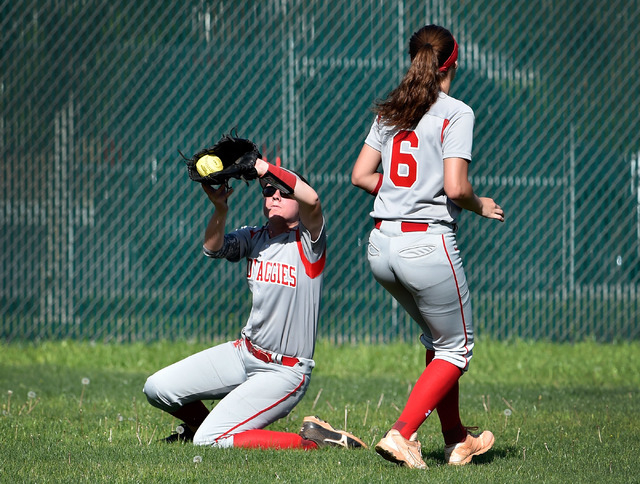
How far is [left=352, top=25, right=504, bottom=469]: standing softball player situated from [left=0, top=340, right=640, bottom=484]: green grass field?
433 mm

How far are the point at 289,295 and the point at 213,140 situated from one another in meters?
3.96

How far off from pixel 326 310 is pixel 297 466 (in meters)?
4.22

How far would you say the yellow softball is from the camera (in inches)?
159

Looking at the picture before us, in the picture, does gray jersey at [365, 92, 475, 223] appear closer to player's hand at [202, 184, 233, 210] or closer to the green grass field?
player's hand at [202, 184, 233, 210]

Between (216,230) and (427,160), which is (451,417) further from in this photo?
(216,230)

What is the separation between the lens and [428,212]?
3.60 m

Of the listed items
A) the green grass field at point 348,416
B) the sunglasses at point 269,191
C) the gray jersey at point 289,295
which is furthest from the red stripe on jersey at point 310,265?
the green grass field at point 348,416

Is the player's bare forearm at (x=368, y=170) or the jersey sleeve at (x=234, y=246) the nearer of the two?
the player's bare forearm at (x=368, y=170)

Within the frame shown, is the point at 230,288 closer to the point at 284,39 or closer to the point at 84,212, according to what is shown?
the point at 84,212

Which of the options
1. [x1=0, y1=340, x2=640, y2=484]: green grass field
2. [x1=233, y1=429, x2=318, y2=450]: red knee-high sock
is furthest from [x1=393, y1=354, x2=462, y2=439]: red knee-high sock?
[x1=233, y1=429, x2=318, y2=450]: red knee-high sock

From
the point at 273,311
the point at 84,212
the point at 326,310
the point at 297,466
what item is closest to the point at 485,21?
the point at 326,310

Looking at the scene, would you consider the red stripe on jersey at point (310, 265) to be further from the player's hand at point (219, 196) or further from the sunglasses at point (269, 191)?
the player's hand at point (219, 196)

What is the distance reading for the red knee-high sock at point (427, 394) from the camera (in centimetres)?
352

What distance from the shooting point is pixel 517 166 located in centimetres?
812
